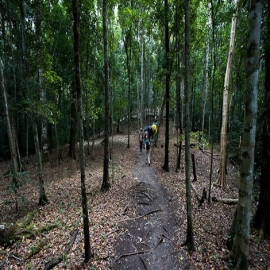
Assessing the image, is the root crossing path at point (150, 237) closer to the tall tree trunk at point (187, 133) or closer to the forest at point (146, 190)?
the forest at point (146, 190)

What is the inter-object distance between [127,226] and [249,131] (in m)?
4.80

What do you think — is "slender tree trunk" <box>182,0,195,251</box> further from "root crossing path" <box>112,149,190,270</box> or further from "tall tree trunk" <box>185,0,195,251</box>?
"root crossing path" <box>112,149,190,270</box>

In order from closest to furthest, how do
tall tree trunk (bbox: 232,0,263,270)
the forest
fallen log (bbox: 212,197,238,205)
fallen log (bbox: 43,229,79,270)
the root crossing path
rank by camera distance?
tall tree trunk (bbox: 232,0,263,270)
the forest
fallen log (bbox: 43,229,79,270)
the root crossing path
fallen log (bbox: 212,197,238,205)

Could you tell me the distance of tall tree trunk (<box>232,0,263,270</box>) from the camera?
3262 mm

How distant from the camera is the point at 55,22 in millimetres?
12719

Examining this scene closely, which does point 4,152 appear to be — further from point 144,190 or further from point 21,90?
point 144,190

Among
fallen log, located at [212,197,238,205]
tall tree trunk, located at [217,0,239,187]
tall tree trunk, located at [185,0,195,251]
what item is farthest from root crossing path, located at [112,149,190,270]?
tall tree trunk, located at [217,0,239,187]

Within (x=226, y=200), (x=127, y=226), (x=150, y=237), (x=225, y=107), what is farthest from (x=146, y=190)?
(x=225, y=107)

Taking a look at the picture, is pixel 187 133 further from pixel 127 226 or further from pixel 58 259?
pixel 58 259

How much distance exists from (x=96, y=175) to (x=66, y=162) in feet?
14.9

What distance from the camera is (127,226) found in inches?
241

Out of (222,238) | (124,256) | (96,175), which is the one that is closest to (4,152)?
(96,175)

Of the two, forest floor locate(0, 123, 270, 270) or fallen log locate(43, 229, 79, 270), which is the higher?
fallen log locate(43, 229, 79, 270)

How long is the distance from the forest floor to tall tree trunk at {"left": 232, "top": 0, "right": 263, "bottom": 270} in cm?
117
